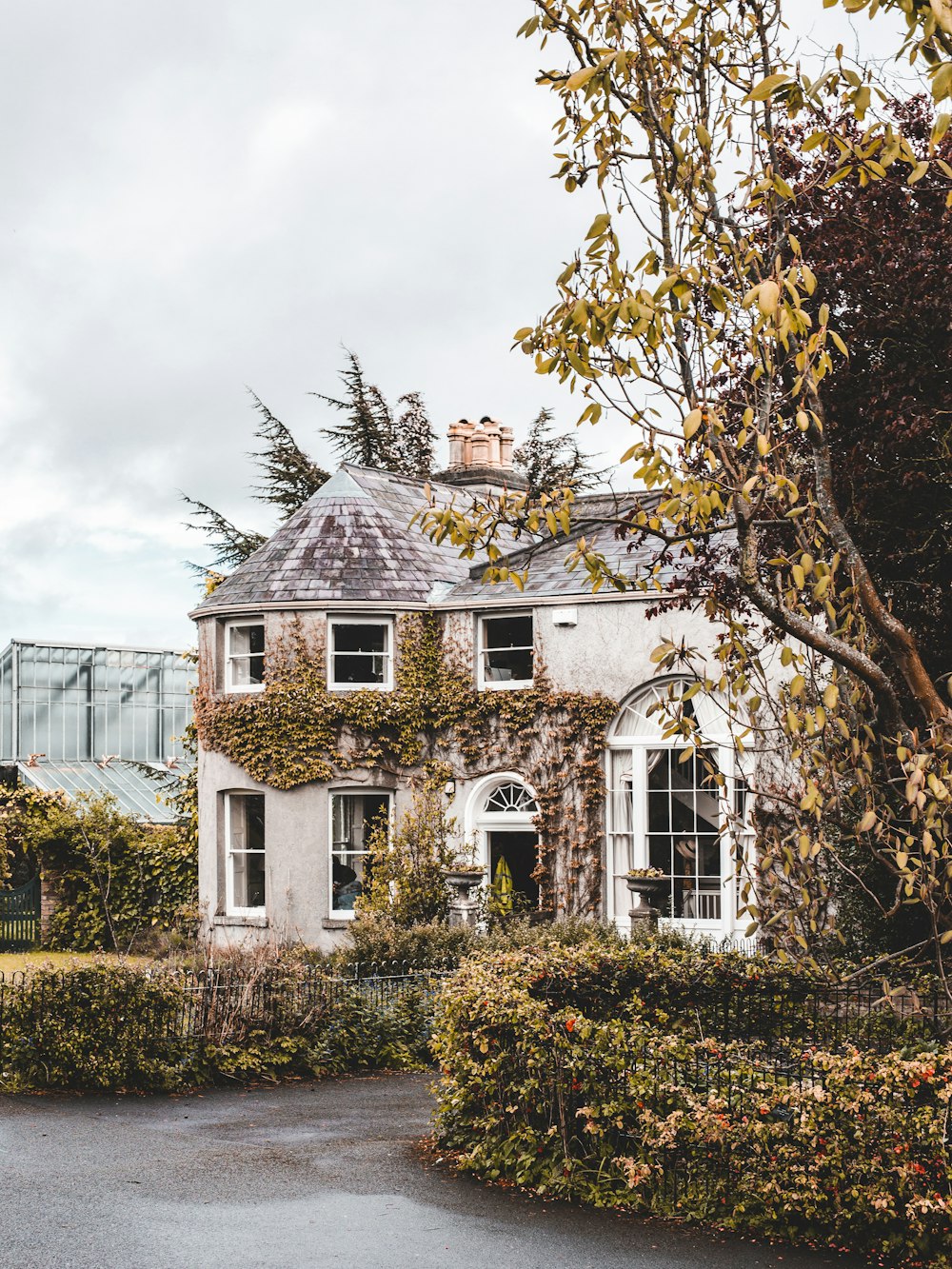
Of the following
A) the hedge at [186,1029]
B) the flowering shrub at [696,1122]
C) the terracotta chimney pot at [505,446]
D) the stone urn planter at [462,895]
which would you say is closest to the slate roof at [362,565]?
the stone urn planter at [462,895]

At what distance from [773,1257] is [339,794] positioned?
16017 mm

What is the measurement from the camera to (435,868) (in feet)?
A: 71.7

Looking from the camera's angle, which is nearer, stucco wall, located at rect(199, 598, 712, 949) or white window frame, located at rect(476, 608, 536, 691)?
stucco wall, located at rect(199, 598, 712, 949)

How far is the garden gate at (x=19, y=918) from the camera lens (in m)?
27.3

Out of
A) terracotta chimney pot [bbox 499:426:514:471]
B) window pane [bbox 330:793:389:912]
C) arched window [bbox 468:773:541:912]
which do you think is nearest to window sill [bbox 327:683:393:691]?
window pane [bbox 330:793:389:912]

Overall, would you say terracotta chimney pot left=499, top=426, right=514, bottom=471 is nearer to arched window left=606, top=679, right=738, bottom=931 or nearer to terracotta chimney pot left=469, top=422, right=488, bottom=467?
terracotta chimney pot left=469, top=422, right=488, bottom=467

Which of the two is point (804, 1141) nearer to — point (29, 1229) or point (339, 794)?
point (29, 1229)

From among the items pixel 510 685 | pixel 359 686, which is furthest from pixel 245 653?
pixel 510 685

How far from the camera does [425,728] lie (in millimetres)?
23391

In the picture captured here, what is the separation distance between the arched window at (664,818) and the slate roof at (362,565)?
8.39 ft

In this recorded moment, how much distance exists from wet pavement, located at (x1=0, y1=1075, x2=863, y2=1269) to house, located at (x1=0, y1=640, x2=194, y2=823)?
2416cm

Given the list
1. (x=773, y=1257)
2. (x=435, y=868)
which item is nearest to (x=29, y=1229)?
(x=773, y=1257)

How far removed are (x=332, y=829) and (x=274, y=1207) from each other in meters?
14.3

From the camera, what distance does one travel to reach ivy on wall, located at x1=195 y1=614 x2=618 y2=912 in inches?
869
